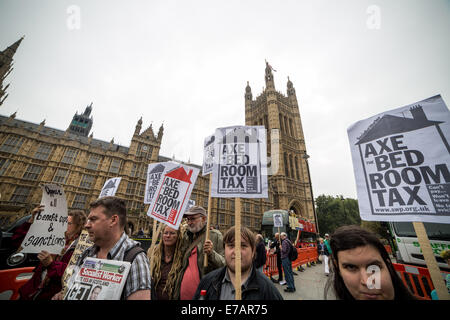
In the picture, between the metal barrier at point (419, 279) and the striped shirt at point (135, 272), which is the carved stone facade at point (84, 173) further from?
the striped shirt at point (135, 272)

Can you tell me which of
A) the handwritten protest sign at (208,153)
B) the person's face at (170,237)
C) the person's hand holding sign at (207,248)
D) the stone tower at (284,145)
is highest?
the stone tower at (284,145)

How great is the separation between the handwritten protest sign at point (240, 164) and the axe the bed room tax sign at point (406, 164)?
1.35 meters

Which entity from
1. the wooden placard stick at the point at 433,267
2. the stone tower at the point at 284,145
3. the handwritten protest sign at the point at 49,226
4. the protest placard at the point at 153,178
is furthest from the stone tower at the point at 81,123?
the wooden placard stick at the point at 433,267

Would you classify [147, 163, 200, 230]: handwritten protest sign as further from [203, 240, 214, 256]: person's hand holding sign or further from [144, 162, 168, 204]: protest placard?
[144, 162, 168, 204]: protest placard

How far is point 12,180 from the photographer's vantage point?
60.5 ft

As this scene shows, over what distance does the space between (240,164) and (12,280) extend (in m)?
5.09

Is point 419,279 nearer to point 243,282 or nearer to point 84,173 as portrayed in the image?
point 243,282

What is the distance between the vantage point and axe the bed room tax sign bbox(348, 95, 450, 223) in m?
1.81

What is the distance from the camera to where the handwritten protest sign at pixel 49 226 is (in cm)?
278

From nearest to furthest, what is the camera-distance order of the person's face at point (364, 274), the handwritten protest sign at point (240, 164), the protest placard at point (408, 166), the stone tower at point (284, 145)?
the person's face at point (364, 274), the protest placard at point (408, 166), the handwritten protest sign at point (240, 164), the stone tower at point (284, 145)

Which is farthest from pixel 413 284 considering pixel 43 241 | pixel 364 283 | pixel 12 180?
pixel 12 180

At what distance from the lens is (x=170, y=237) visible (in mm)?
2832

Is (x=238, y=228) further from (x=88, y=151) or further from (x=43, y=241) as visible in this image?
(x=88, y=151)
